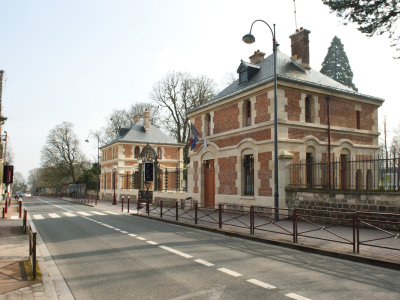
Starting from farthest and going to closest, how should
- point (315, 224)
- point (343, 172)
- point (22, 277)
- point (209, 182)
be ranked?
point (209, 182), point (343, 172), point (315, 224), point (22, 277)

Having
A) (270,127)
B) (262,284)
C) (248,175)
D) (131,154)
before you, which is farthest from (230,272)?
(131,154)

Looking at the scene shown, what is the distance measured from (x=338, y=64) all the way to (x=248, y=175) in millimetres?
29958

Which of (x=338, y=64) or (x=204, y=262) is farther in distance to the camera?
(x=338, y=64)

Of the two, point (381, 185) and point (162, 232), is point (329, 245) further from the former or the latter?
point (162, 232)

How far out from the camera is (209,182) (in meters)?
19.9

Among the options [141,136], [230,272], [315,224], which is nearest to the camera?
[230,272]

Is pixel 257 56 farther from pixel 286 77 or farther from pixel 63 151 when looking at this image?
pixel 63 151

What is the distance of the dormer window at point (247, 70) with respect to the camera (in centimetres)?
1834

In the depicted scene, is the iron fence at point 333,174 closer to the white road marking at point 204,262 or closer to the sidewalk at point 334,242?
the sidewalk at point 334,242

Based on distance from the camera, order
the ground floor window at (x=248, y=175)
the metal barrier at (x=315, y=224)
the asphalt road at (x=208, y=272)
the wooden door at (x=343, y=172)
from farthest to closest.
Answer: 1. the ground floor window at (x=248, y=175)
2. the wooden door at (x=343, y=172)
3. the metal barrier at (x=315, y=224)
4. the asphalt road at (x=208, y=272)

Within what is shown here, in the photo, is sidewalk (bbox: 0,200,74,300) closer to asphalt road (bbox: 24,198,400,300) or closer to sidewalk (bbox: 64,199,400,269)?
asphalt road (bbox: 24,198,400,300)

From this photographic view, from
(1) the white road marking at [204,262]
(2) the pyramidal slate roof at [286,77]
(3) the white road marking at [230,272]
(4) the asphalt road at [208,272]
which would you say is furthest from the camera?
(2) the pyramidal slate roof at [286,77]

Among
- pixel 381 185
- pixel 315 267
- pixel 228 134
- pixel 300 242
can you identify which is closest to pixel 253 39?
pixel 228 134

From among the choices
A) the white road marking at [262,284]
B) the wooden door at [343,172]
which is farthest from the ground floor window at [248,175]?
the white road marking at [262,284]
